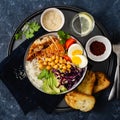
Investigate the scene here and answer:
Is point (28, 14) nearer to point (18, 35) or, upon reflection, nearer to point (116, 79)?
point (18, 35)

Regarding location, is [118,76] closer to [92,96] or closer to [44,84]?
[92,96]

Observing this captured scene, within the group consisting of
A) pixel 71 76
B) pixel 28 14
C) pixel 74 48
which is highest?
pixel 28 14

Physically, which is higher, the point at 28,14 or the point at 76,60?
the point at 28,14

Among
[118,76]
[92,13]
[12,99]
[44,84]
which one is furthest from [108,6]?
[12,99]

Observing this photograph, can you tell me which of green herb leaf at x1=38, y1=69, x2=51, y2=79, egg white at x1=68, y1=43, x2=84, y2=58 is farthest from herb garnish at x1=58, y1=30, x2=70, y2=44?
green herb leaf at x1=38, y1=69, x2=51, y2=79

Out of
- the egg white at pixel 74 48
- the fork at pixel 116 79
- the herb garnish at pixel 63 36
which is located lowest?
the fork at pixel 116 79

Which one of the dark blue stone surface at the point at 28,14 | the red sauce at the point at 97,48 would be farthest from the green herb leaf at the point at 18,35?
the red sauce at the point at 97,48

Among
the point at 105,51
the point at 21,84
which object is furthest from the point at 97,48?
the point at 21,84

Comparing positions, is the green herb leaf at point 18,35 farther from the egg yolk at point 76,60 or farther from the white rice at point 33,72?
the egg yolk at point 76,60
